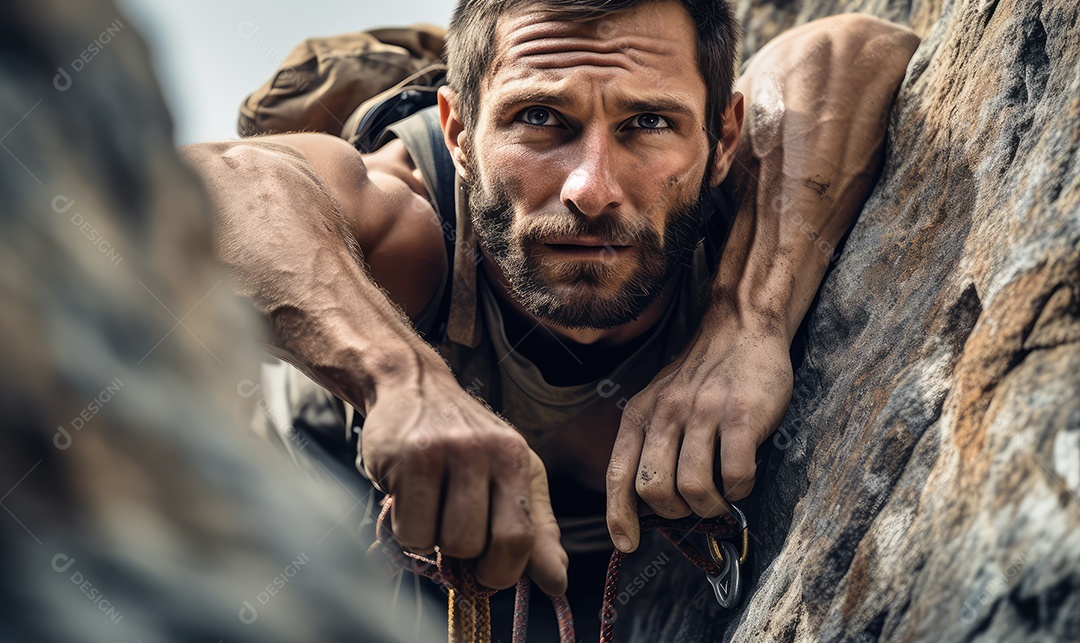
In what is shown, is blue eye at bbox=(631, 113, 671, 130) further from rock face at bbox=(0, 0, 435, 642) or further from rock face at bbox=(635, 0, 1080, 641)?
rock face at bbox=(0, 0, 435, 642)

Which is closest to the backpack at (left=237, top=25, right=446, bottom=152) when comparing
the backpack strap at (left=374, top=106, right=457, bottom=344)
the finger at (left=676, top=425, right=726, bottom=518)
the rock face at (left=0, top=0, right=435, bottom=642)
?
the backpack strap at (left=374, top=106, right=457, bottom=344)

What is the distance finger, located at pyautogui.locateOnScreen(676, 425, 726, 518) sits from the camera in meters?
1.47

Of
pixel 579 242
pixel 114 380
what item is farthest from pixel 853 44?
pixel 114 380

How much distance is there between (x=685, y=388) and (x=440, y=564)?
544 mm

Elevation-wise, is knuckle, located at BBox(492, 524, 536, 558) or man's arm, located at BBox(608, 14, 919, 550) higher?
knuckle, located at BBox(492, 524, 536, 558)

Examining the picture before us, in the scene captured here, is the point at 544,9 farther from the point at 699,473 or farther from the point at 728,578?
the point at 728,578

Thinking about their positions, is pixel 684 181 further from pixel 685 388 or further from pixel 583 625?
pixel 583 625

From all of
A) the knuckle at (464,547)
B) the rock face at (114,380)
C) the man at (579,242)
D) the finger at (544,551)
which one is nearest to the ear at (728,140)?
the man at (579,242)

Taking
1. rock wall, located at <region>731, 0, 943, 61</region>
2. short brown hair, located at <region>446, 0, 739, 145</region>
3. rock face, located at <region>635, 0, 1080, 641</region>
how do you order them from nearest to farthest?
rock face, located at <region>635, 0, 1080, 641</region>
short brown hair, located at <region>446, 0, 739, 145</region>
rock wall, located at <region>731, 0, 943, 61</region>

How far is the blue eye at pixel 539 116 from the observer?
1.70 metres

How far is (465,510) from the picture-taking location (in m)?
1.13

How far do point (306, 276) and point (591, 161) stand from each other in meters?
0.49

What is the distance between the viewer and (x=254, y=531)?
332 millimetres

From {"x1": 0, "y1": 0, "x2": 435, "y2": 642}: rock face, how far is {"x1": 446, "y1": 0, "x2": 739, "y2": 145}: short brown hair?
1.52 m
